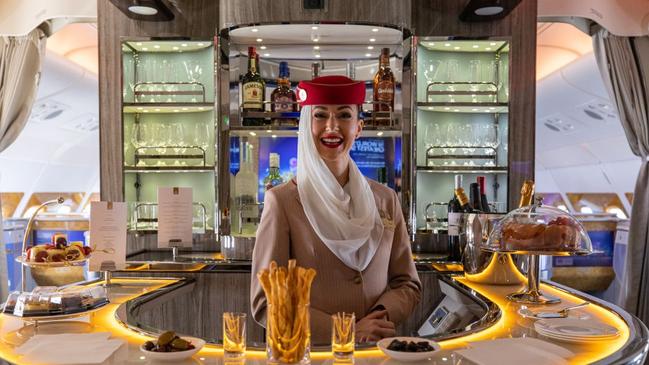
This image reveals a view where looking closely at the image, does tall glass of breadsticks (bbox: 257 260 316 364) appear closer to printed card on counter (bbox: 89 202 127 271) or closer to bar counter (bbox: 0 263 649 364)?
bar counter (bbox: 0 263 649 364)

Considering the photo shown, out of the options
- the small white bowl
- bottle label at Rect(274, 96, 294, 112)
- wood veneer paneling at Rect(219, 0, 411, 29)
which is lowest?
the small white bowl

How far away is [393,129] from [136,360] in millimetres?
2461

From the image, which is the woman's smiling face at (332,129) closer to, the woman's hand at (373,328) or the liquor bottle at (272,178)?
the woman's hand at (373,328)

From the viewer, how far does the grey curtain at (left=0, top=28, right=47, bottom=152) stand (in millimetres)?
4449

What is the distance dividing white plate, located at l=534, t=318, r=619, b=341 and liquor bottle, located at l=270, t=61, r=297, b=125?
2.16 m

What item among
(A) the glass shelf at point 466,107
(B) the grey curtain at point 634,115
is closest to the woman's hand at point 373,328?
(A) the glass shelf at point 466,107

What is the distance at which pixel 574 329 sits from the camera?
185 centimetres

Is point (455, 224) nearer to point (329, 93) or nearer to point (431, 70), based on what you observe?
point (431, 70)

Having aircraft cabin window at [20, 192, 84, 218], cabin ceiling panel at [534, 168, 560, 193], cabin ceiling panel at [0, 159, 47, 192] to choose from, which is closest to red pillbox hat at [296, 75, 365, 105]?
cabin ceiling panel at [0, 159, 47, 192]

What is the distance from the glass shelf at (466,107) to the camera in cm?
386

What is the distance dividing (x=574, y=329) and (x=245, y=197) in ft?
8.15

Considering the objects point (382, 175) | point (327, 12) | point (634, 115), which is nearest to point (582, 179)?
point (634, 115)

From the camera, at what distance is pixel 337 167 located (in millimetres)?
2242

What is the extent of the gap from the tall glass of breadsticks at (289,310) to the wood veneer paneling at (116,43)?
2.76 m
